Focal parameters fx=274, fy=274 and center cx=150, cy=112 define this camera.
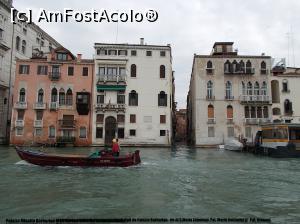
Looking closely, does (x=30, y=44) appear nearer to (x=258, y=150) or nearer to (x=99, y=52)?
(x=99, y=52)

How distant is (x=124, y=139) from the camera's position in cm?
3612

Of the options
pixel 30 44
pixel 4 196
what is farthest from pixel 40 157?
pixel 30 44

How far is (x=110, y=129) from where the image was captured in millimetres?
36281

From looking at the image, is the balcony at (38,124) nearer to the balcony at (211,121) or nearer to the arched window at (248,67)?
the balcony at (211,121)

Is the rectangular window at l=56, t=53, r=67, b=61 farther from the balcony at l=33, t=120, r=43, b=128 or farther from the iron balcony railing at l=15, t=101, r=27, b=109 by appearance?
the balcony at l=33, t=120, r=43, b=128

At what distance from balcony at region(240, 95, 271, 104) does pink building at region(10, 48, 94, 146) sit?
809 inches

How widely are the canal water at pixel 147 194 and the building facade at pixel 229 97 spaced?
21.8 meters

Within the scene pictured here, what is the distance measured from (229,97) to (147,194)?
30211 millimetres

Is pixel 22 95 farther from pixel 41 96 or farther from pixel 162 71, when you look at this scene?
pixel 162 71

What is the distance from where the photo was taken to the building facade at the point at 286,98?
37.0 m

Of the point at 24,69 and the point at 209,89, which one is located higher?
the point at 24,69

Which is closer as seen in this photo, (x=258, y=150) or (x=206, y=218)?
(x=206, y=218)

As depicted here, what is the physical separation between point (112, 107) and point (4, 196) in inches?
1078

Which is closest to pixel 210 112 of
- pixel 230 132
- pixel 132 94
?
pixel 230 132
